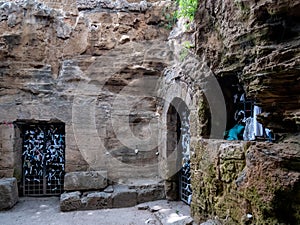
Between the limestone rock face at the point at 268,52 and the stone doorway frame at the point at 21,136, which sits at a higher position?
the limestone rock face at the point at 268,52

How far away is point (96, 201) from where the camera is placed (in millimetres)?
5770

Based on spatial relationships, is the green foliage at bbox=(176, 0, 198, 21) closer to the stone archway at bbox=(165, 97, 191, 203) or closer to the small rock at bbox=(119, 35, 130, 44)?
the stone archway at bbox=(165, 97, 191, 203)

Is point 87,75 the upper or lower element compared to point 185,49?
lower

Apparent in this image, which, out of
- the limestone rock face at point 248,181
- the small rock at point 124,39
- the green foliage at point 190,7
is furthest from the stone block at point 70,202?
the green foliage at point 190,7

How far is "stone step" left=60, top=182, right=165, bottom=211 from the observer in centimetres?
571

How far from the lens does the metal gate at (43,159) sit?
6504 millimetres

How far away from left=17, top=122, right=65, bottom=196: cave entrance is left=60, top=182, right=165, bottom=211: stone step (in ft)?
2.81

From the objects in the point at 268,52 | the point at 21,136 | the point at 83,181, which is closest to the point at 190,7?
the point at 268,52

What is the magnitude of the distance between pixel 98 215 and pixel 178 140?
2.20 m

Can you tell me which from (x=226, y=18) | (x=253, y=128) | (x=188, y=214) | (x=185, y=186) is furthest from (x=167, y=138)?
(x=226, y=18)

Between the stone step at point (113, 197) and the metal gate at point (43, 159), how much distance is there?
854 mm

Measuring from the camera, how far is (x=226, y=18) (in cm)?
331

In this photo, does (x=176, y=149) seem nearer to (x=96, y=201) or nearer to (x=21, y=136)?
(x=96, y=201)

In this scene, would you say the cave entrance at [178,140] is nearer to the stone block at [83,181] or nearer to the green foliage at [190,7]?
the stone block at [83,181]
